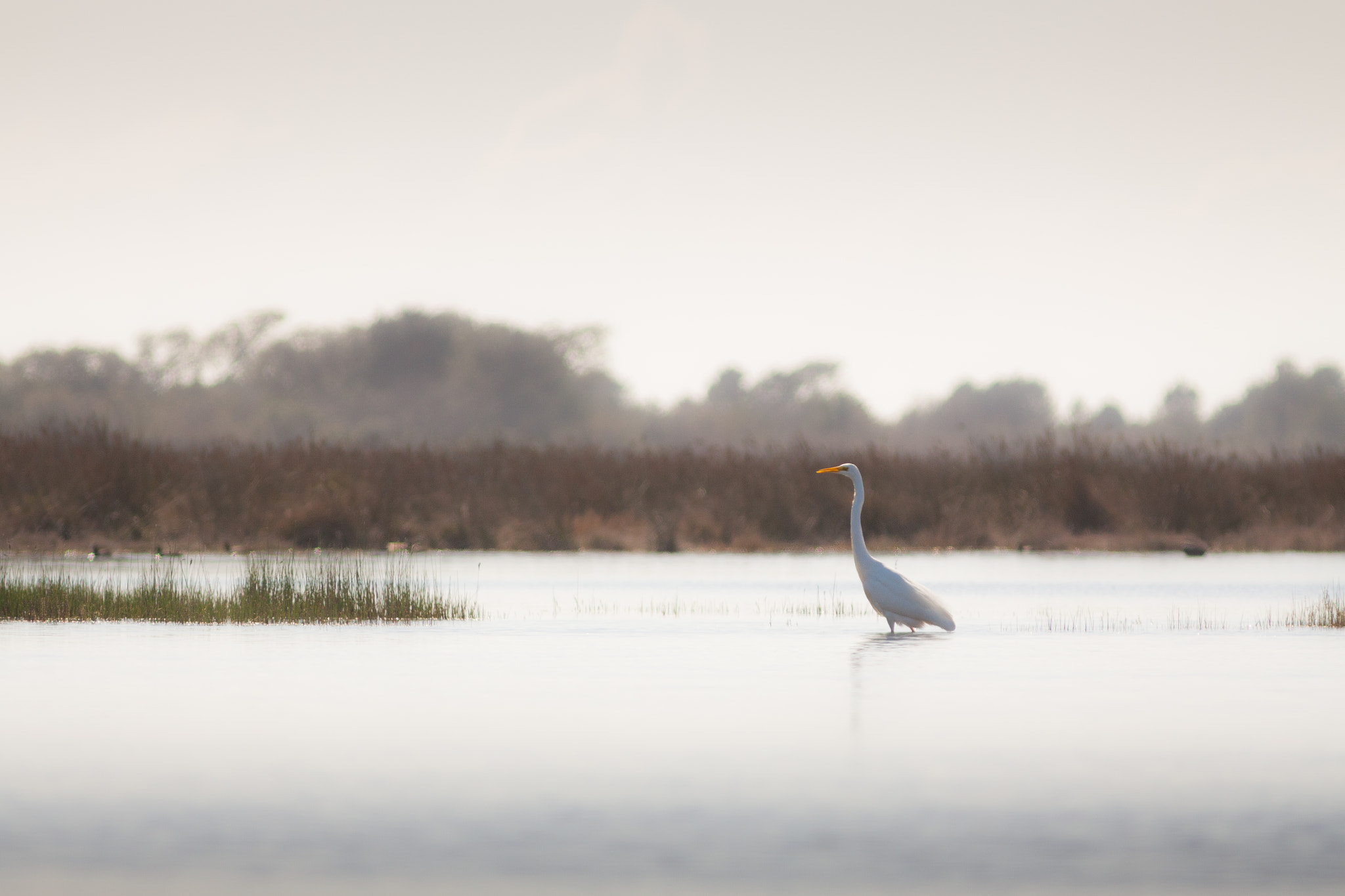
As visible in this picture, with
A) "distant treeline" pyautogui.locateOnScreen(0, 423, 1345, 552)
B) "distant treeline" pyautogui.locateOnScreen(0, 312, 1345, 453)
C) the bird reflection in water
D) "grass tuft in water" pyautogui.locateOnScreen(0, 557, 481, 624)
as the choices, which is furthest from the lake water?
"distant treeline" pyautogui.locateOnScreen(0, 312, 1345, 453)

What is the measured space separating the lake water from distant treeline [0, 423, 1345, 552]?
11.0 meters

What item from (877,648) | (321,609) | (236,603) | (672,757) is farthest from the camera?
(236,603)

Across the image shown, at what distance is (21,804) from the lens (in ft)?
19.4

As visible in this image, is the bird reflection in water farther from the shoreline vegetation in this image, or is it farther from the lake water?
the shoreline vegetation

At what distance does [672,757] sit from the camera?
6.86 m

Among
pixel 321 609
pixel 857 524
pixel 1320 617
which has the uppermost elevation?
pixel 857 524

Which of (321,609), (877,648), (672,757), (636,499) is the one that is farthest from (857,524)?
(636,499)

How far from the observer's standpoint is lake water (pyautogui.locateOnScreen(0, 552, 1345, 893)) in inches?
199

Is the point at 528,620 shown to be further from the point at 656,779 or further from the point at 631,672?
Answer: the point at 656,779

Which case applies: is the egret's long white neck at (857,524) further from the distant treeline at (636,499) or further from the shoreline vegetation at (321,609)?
the distant treeline at (636,499)

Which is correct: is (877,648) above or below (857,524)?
below

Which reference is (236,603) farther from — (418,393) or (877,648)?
(418,393)

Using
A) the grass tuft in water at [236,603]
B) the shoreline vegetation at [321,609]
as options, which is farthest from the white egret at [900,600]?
the grass tuft in water at [236,603]

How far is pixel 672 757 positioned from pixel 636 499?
63.6ft
